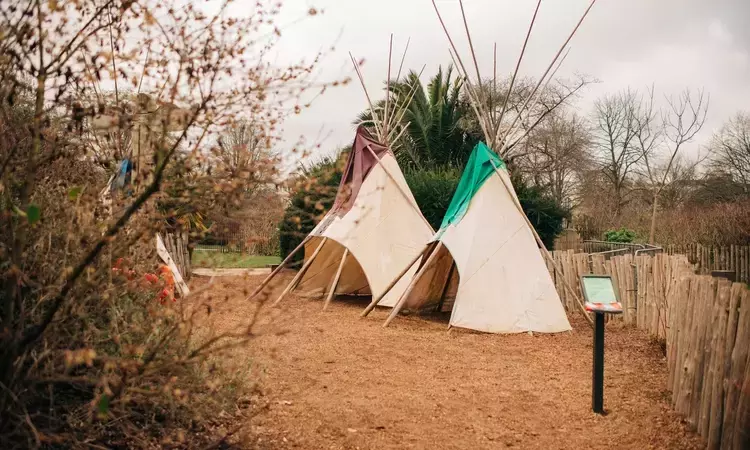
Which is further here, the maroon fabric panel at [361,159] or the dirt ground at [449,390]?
the maroon fabric panel at [361,159]

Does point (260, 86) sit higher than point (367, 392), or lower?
higher

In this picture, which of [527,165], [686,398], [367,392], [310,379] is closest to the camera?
[686,398]

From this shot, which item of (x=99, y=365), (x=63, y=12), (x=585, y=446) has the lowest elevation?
(x=585, y=446)

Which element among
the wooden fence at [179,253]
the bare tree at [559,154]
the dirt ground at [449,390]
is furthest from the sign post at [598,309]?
the bare tree at [559,154]

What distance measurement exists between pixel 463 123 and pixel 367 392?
16787 millimetres

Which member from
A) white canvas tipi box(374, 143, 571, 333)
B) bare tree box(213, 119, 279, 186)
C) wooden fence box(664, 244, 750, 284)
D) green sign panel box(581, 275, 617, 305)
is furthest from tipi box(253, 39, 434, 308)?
bare tree box(213, 119, 279, 186)

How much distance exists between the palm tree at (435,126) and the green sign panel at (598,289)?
1537 centimetres

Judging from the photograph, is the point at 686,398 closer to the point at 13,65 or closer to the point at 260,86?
the point at 260,86

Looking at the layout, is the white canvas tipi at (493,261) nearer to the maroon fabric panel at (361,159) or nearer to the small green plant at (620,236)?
the maroon fabric panel at (361,159)

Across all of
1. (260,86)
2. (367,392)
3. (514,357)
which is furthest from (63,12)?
(514,357)

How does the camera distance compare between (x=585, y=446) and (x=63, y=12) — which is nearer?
(x=63, y=12)

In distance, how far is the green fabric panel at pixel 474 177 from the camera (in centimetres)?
905

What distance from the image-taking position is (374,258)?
10195mm

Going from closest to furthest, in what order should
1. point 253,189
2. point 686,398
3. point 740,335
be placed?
point 253,189, point 740,335, point 686,398
